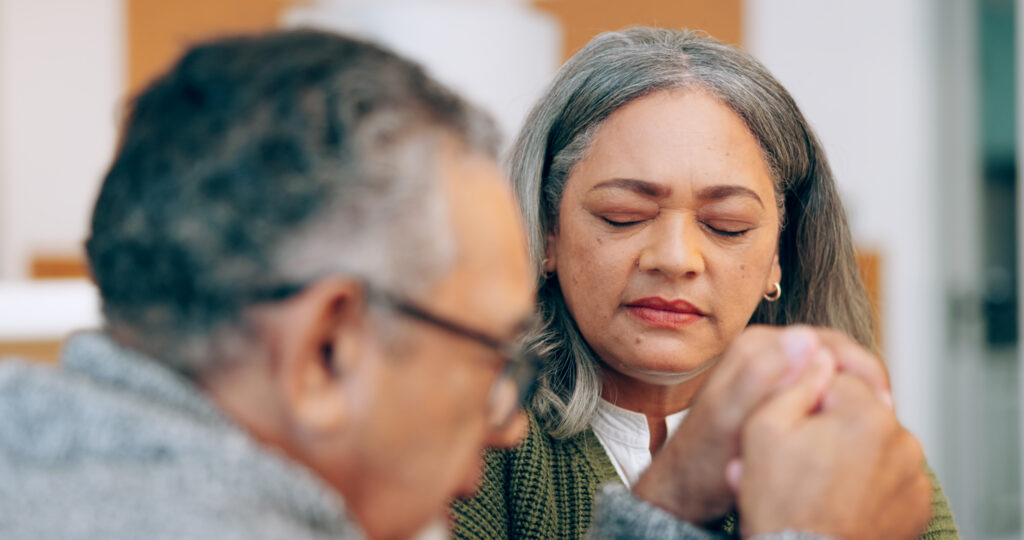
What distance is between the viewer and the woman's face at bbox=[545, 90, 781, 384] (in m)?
1.10

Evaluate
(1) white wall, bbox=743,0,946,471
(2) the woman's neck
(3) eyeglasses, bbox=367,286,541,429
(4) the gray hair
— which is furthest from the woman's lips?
(1) white wall, bbox=743,0,946,471

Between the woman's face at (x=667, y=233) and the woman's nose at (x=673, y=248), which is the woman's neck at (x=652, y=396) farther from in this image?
the woman's nose at (x=673, y=248)

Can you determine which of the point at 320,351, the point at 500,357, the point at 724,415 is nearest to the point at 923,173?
the point at 724,415

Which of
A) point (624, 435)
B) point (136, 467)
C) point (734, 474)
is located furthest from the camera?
point (624, 435)

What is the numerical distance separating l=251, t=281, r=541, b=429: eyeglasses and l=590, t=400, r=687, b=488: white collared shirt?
496 mm

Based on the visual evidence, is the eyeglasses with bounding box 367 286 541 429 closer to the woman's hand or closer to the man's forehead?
the man's forehead

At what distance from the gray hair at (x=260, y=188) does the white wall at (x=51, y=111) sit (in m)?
3.10

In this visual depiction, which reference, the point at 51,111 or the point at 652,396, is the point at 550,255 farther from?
the point at 51,111

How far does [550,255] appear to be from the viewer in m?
1.20

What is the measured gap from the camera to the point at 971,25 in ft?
11.1

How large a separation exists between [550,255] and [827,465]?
53 cm

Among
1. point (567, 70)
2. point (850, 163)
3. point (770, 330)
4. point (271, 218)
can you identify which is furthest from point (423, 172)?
point (850, 163)

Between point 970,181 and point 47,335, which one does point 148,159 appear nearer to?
point 47,335

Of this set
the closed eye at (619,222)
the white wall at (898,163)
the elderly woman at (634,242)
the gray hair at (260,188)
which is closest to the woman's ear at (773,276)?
the elderly woman at (634,242)
